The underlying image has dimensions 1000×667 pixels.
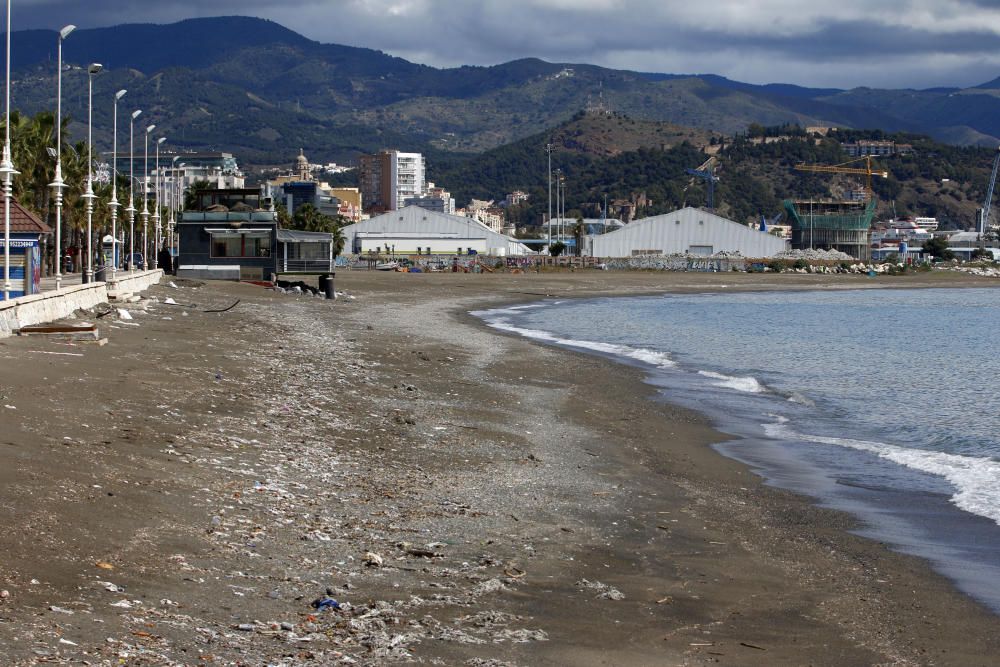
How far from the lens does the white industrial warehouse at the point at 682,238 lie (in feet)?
512

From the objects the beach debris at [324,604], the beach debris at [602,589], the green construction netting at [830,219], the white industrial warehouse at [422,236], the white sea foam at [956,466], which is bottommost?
the white sea foam at [956,466]

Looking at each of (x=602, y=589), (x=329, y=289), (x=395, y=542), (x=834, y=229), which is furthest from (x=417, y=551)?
(x=834, y=229)

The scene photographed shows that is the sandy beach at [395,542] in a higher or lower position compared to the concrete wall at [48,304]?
lower

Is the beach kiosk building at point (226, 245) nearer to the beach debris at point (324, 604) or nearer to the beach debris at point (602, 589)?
the beach debris at point (602, 589)

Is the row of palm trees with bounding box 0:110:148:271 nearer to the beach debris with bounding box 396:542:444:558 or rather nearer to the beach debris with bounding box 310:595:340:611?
the beach debris with bounding box 396:542:444:558

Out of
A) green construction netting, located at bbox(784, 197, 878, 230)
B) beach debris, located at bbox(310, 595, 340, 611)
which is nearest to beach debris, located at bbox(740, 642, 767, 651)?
beach debris, located at bbox(310, 595, 340, 611)

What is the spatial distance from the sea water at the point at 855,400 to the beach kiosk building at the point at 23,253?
53.6 ft

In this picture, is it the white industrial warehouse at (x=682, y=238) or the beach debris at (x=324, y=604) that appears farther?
→ the white industrial warehouse at (x=682, y=238)

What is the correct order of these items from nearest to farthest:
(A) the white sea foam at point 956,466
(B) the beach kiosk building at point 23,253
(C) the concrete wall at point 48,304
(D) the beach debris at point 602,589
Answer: (D) the beach debris at point 602,589 → (A) the white sea foam at point 956,466 → (C) the concrete wall at point 48,304 → (B) the beach kiosk building at point 23,253

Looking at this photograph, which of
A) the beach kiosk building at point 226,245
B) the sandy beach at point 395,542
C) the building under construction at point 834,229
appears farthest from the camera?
the building under construction at point 834,229

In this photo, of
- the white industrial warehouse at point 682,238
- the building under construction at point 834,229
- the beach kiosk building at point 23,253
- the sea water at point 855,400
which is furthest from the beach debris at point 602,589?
the building under construction at point 834,229

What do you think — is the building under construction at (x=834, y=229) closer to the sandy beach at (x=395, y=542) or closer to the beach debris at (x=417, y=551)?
the sandy beach at (x=395, y=542)

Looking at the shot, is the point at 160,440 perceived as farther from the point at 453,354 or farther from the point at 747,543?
the point at 453,354

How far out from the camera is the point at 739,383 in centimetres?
2928
